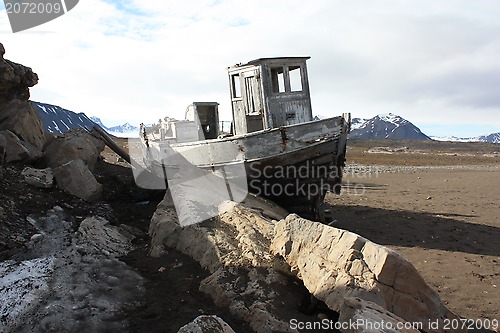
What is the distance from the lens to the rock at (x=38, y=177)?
7.64 metres

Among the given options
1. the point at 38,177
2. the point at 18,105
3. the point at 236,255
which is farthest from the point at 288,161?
the point at 18,105

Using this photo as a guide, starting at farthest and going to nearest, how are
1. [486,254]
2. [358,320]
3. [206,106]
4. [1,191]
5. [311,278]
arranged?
[206,106] < [486,254] < [1,191] < [311,278] < [358,320]

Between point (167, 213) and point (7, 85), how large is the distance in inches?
257

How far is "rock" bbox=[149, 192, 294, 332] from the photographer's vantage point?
402 cm

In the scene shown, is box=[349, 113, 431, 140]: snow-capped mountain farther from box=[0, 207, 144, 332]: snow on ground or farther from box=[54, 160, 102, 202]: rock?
box=[0, 207, 144, 332]: snow on ground

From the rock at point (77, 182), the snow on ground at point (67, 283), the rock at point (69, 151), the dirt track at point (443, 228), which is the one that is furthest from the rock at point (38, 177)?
the dirt track at point (443, 228)

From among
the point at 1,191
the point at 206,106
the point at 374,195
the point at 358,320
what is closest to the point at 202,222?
the point at 358,320

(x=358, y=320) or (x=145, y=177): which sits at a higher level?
(x=145, y=177)

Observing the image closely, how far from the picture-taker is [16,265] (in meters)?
5.02

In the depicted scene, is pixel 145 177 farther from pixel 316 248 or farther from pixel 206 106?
pixel 316 248

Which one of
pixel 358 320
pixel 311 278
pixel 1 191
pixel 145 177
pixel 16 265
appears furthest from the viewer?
pixel 145 177

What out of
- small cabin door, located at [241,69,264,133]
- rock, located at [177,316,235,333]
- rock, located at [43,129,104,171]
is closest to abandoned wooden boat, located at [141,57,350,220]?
small cabin door, located at [241,69,264,133]

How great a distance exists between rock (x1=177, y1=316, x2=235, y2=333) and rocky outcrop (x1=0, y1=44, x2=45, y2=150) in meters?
8.41

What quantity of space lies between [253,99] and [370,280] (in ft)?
21.8
